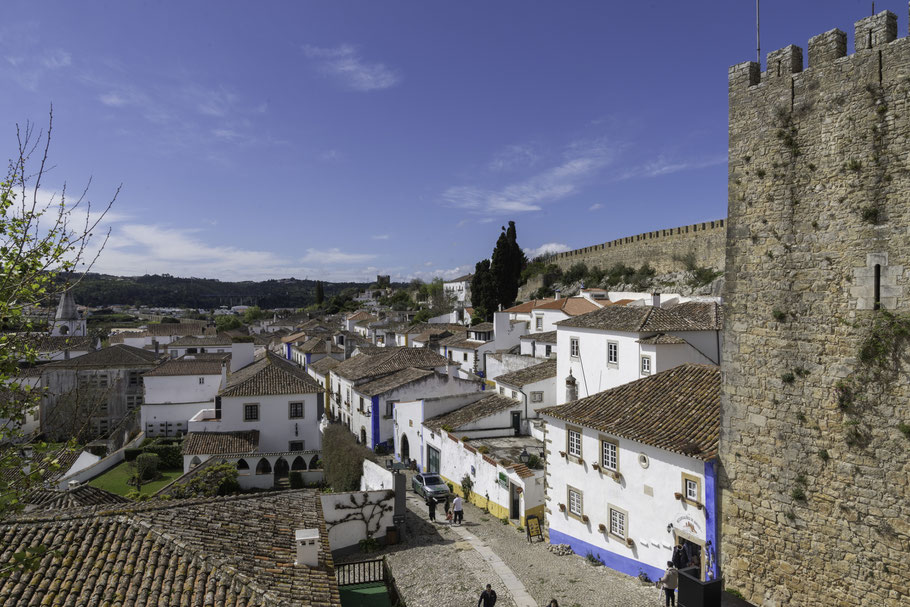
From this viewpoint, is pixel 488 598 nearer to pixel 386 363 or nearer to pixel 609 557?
pixel 609 557

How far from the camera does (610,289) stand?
2349 inches

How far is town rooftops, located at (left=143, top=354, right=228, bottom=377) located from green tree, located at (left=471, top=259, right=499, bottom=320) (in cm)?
3040

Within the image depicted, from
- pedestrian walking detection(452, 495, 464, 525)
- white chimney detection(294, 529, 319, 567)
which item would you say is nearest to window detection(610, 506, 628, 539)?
pedestrian walking detection(452, 495, 464, 525)

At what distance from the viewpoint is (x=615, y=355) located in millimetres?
23906

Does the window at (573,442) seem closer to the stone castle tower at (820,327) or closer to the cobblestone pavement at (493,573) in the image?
the cobblestone pavement at (493,573)

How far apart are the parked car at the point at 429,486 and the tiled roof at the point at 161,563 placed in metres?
10.4

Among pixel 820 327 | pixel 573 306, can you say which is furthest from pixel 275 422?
pixel 820 327

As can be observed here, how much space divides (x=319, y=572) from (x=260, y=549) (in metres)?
1.19

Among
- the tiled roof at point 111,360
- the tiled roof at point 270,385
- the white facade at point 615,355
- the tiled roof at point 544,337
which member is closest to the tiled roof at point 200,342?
the tiled roof at point 111,360

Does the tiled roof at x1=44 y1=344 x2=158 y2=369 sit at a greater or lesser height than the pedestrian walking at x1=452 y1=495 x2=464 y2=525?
greater

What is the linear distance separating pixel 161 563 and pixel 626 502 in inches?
390

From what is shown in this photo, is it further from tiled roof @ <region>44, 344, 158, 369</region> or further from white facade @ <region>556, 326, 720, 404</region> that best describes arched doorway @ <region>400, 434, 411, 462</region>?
tiled roof @ <region>44, 344, 158, 369</region>

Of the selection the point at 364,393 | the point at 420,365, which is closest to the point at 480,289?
the point at 420,365

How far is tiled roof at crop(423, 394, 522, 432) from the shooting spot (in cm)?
2383
